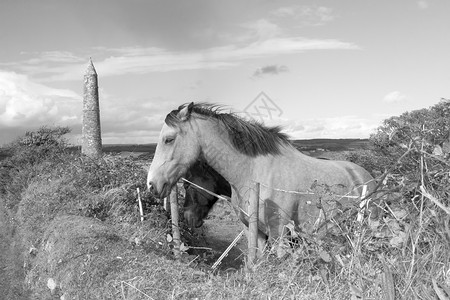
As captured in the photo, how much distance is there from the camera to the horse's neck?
22.7ft

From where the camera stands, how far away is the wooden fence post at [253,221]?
632 centimetres

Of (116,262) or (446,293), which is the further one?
(116,262)

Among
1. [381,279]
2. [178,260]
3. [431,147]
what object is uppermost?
[431,147]

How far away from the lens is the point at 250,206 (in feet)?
21.0

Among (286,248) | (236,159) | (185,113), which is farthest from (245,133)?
(286,248)

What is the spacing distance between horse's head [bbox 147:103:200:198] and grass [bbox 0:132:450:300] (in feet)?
3.57

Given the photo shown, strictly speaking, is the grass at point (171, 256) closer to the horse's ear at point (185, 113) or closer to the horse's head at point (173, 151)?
the horse's head at point (173, 151)

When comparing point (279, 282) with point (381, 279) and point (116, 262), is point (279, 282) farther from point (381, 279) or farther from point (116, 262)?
point (116, 262)

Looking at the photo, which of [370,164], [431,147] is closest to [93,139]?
[370,164]

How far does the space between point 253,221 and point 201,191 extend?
2.51 metres

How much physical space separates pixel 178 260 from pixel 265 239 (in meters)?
1.33

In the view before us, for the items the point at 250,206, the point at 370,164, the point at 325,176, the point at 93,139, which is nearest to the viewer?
the point at 250,206

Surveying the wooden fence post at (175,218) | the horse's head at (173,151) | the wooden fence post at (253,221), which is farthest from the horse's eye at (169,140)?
the wooden fence post at (175,218)

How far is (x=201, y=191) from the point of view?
8828 millimetres
